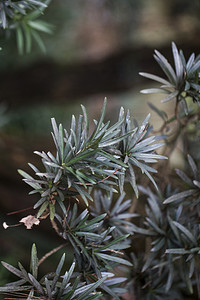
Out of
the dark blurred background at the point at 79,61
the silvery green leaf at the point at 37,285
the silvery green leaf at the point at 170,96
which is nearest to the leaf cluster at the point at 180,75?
the silvery green leaf at the point at 170,96

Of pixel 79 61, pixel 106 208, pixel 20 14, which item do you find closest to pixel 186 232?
pixel 106 208

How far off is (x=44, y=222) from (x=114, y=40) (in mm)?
1787

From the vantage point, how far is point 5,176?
1842 mm

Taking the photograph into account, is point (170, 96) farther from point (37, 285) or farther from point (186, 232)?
point (37, 285)

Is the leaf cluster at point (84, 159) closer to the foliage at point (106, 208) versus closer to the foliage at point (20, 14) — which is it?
the foliage at point (106, 208)

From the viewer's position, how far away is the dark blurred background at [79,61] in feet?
7.01

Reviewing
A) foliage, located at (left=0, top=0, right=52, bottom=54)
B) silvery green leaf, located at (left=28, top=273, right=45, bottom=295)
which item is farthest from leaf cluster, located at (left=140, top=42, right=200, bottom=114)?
silvery green leaf, located at (left=28, top=273, right=45, bottom=295)

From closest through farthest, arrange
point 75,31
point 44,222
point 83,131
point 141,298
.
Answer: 1. point 83,131
2. point 141,298
3. point 44,222
4. point 75,31

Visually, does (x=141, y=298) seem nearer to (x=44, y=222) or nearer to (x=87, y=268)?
(x=87, y=268)

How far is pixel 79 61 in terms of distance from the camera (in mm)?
2527

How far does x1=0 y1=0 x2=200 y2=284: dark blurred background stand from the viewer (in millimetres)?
2137

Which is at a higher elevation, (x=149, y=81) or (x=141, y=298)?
(x=149, y=81)

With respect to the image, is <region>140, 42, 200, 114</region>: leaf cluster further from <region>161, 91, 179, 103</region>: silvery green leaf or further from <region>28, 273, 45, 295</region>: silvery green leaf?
<region>28, 273, 45, 295</region>: silvery green leaf

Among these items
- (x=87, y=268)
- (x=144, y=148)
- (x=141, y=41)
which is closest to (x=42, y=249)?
(x=87, y=268)
